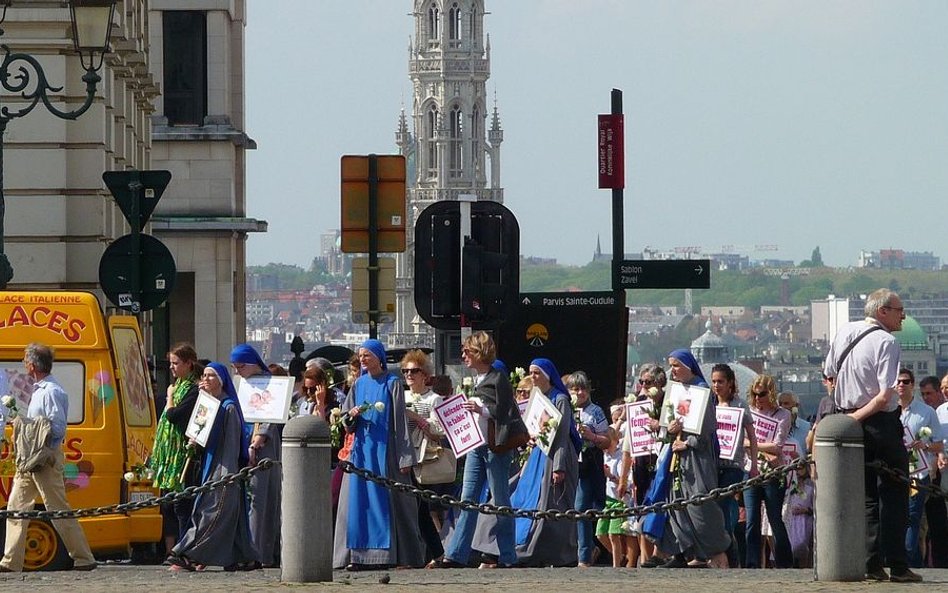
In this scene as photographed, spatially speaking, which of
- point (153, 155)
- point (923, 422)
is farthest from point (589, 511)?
point (153, 155)

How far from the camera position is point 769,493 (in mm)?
19062

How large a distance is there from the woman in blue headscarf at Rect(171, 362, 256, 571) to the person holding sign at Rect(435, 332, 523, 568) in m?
1.32

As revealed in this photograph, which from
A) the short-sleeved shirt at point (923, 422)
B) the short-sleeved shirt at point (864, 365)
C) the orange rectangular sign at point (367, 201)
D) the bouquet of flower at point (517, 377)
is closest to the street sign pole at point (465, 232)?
the bouquet of flower at point (517, 377)

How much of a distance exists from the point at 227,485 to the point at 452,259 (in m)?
3.44

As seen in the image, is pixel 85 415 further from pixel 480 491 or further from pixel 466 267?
pixel 466 267

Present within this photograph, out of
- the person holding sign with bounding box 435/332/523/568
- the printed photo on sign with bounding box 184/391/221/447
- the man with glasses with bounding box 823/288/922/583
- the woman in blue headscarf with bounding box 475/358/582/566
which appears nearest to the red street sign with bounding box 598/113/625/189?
the woman in blue headscarf with bounding box 475/358/582/566

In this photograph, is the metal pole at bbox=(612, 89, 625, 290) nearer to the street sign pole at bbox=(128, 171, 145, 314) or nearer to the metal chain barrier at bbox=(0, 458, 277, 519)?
the street sign pole at bbox=(128, 171, 145, 314)

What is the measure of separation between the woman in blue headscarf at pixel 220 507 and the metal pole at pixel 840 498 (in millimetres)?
4028

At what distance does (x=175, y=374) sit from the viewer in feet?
59.7

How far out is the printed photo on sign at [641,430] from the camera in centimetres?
1767

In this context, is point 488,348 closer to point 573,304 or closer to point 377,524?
point 377,524

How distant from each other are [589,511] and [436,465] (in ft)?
8.06

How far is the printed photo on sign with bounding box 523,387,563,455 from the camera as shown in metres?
17.7

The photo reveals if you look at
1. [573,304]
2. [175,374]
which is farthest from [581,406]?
[573,304]
